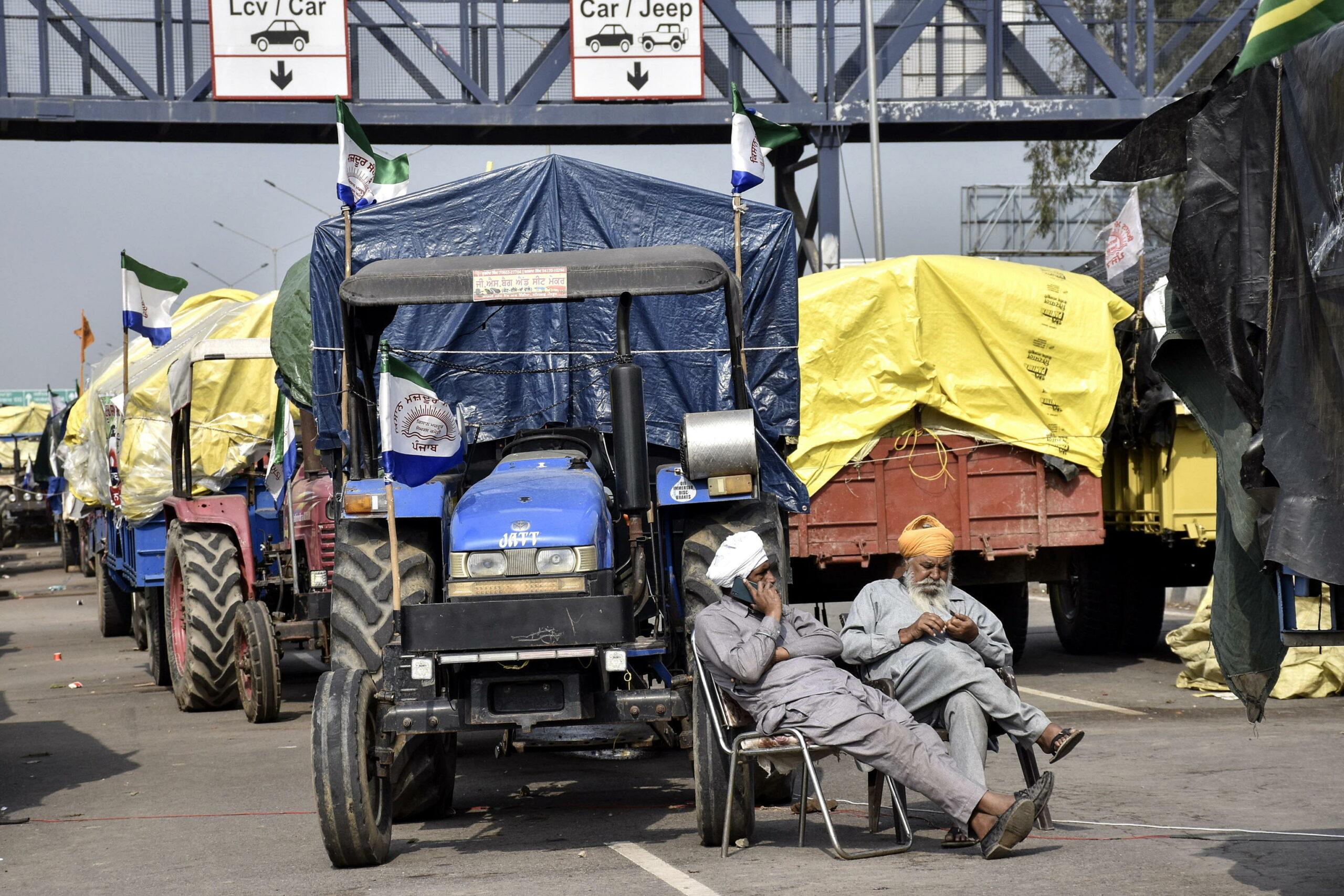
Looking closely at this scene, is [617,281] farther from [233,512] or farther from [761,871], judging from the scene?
[233,512]

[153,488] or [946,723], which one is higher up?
[153,488]

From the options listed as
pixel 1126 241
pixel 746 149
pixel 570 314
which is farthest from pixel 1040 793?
pixel 1126 241

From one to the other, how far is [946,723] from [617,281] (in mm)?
2517

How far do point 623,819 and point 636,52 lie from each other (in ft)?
51.3

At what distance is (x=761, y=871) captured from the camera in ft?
23.1

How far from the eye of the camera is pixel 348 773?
714 cm

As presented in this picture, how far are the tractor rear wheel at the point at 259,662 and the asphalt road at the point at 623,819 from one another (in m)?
0.21

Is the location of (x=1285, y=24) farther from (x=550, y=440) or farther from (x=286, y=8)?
(x=286, y=8)

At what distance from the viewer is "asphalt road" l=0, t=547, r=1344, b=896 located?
6902mm

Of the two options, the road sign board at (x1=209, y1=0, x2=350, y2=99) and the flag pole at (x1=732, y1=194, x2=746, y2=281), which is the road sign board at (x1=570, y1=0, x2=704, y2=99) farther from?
the flag pole at (x1=732, y1=194, x2=746, y2=281)

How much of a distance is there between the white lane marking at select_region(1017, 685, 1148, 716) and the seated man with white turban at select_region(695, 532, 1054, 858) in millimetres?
4435

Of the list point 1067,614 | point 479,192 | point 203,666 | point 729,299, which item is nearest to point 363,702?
point 729,299

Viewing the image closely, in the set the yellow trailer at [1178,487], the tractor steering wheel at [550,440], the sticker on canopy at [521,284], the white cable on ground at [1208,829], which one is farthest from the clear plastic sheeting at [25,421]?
the white cable on ground at [1208,829]

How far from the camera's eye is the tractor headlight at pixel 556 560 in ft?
24.7
